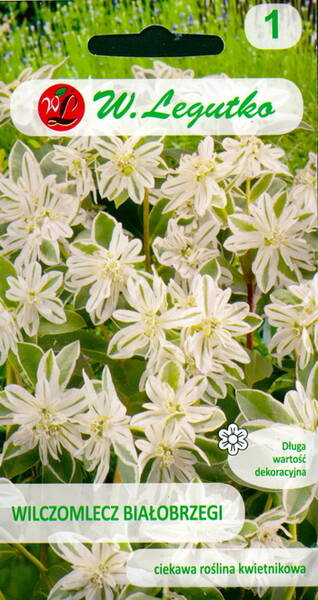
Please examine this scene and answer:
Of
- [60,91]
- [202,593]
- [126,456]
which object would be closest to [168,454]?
[126,456]

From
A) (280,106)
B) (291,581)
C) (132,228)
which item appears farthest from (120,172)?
(291,581)

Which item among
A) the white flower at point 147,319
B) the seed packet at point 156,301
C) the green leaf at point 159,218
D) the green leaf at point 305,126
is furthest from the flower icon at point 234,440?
the green leaf at point 305,126

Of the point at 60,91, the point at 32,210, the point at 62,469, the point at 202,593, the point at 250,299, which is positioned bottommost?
the point at 202,593

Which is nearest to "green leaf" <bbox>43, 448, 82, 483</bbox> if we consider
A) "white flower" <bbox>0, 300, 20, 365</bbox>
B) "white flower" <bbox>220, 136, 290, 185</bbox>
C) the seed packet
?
the seed packet

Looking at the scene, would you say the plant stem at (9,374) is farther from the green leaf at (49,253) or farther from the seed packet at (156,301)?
the green leaf at (49,253)

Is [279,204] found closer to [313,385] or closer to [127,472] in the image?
[313,385]

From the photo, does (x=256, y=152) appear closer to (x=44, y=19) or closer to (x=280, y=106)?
(x=280, y=106)
